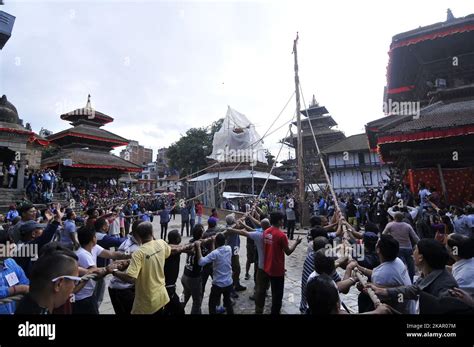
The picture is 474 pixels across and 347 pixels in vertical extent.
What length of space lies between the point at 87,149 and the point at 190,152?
55.8ft

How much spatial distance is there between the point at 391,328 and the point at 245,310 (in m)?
3.58

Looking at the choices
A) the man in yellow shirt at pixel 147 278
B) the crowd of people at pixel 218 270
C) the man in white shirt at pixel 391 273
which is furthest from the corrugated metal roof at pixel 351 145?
the man in yellow shirt at pixel 147 278

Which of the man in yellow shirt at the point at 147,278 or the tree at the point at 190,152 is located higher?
the tree at the point at 190,152

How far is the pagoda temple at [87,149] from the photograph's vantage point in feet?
81.1

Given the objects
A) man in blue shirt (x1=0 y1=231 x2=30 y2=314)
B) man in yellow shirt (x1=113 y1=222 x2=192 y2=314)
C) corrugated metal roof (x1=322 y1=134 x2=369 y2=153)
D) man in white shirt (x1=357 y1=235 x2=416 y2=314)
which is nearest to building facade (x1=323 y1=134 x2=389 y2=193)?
corrugated metal roof (x1=322 y1=134 x2=369 y2=153)

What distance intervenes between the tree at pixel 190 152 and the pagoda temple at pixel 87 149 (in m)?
12.6

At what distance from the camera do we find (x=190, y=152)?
42500 millimetres

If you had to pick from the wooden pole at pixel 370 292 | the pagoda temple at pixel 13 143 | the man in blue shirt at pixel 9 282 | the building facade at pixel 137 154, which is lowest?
the wooden pole at pixel 370 292

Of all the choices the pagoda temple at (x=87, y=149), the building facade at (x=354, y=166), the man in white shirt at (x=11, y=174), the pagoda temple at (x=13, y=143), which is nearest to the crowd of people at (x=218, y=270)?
the man in white shirt at (x=11, y=174)

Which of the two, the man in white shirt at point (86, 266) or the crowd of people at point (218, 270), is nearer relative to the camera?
the crowd of people at point (218, 270)

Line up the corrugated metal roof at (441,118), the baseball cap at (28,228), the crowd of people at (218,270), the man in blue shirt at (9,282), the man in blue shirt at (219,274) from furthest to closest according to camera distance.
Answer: the corrugated metal roof at (441,118), the man in blue shirt at (219,274), the baseball cap at (28,228), the man in blue shirt at (9,282), the crowd of people at (218,270)

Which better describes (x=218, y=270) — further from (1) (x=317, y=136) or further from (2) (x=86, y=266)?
(1) (x=317, y=136)
